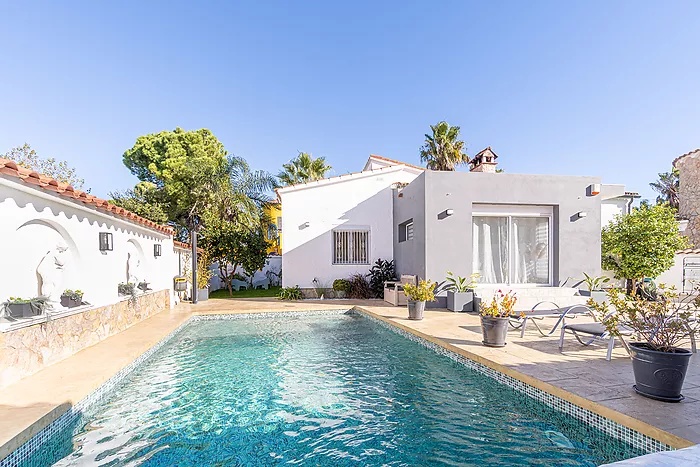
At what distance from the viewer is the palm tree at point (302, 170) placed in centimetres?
A: 2953

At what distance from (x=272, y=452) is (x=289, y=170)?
1071 inches

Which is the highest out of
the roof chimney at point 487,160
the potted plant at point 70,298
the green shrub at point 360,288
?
the roof chimney at point 487,160

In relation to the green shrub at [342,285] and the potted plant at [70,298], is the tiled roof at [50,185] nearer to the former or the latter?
the potted plant at [70,298]

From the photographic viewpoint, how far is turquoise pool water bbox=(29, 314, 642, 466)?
12.6ft

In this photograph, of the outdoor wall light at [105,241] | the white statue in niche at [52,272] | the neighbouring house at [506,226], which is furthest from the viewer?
the neighbouring house at [506,226]

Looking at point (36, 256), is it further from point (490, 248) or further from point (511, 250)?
point (511, 250)

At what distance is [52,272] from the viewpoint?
21.8 feet

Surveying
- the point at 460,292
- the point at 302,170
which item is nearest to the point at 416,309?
the point at 460,292

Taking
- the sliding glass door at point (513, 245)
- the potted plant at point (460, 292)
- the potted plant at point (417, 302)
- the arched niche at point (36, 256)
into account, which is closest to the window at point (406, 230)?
the sliding glass door at point (513, 245)

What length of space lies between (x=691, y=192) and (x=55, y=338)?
90.1 feet

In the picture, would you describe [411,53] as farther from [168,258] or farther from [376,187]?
[168,258]

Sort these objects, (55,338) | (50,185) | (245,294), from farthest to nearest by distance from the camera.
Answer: (245,294) → (55,338) → (50,185)

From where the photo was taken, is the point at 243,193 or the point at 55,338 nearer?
the point at 55,338

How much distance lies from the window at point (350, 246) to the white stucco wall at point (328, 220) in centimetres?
24
